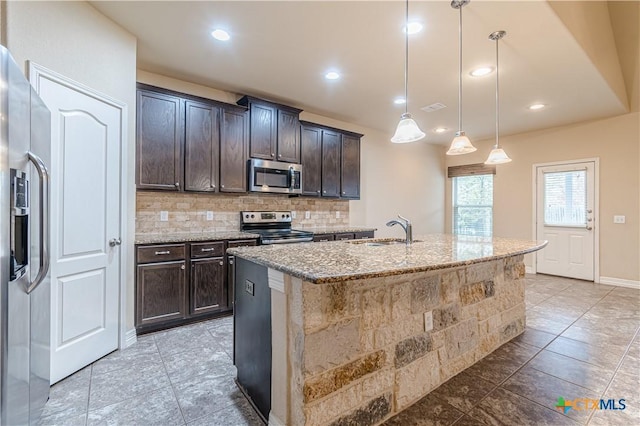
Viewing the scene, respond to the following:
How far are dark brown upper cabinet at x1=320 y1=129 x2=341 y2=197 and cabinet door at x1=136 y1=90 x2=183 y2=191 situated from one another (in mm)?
1979

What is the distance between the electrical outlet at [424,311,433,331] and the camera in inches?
75.4

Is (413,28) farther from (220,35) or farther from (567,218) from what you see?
(567,218)

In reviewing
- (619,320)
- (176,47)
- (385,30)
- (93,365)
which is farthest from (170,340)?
(619,320)

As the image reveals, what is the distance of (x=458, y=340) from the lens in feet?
7.07

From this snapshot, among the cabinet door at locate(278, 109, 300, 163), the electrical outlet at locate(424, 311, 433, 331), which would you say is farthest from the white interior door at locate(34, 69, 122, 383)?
the electrical outlet at locate(424, 311, 433, 331)

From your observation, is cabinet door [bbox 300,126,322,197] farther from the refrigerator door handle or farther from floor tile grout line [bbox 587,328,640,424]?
floor tile grout line [bbox 587,328,640,424]

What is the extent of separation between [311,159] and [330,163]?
35cm

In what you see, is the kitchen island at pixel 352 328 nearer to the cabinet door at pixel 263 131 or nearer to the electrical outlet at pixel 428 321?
the electrical outlet at pixel 428 321

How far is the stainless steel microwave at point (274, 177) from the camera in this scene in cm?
366

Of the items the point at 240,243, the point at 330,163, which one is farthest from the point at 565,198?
the point at 240,243

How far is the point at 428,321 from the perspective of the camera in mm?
1932

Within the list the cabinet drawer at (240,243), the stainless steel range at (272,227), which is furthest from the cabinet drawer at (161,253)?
the stainless steel range at (272,227)

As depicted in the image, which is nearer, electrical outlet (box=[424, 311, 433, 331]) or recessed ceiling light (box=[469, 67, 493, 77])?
electrical outlet (box=[424, 311, 433, 331])

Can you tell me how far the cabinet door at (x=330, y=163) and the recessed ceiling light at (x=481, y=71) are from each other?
76.9 inches
